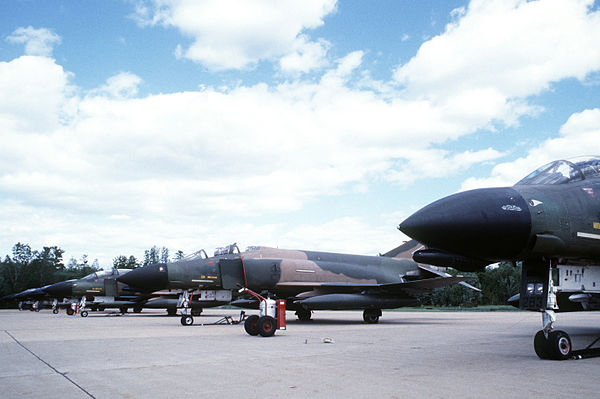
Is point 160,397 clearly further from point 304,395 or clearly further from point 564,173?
point 564,173

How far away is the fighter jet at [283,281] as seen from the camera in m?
14.9

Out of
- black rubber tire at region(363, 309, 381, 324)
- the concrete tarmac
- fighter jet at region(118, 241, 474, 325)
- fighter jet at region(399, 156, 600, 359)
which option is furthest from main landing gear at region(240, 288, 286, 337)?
black rubber tire at region(363, 309, 381, 324)

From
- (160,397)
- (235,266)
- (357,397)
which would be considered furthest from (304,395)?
(235,266)

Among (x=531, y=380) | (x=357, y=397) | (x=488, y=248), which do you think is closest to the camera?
(x=357, y=397)

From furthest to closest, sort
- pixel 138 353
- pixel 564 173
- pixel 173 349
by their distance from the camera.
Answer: pixel 173 349, pixel 138 353, pixel 564 173

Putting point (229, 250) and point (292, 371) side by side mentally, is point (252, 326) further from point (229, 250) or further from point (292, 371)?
point (229, 250)

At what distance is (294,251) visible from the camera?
55.0ft

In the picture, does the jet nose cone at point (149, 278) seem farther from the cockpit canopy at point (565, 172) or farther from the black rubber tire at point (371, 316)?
the cockpit canopy at point (565, 172)

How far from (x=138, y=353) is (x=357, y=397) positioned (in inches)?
174

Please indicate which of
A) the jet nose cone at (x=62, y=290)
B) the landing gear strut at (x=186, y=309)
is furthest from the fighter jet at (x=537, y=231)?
the jet nose cone at (x=62, y=290)

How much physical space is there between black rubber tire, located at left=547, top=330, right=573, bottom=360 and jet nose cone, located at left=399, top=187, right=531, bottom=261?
145 cm

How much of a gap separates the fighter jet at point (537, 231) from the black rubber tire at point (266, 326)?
438cm

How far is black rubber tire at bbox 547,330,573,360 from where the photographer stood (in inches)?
226

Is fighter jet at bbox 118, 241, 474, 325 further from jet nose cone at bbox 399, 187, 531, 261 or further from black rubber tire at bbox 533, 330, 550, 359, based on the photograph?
jet nose cone at bbox 399, 187, 531, 261
